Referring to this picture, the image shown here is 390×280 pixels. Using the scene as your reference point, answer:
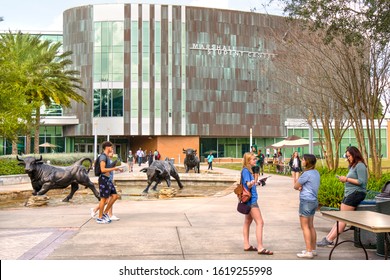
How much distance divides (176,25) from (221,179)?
42142 millimetres

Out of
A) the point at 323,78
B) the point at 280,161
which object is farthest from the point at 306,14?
the point at 280,161

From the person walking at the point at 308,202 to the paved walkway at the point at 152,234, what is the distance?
0.73 feet

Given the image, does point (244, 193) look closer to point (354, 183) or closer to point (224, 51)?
point (354, 183)

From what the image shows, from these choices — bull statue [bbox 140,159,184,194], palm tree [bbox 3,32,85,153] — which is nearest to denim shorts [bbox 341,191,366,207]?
bull statue [bbox 140,159,184,194]

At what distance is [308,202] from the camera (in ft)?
24.5

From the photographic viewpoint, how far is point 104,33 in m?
64.1

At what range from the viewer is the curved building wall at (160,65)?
209 feet

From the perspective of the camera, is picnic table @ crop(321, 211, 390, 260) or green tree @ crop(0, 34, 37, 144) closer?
picnic table @ crop(321, 211, 390, 260)

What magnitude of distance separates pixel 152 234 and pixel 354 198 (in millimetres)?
3635

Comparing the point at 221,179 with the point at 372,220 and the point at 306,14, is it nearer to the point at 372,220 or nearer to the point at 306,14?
the point at 306,14

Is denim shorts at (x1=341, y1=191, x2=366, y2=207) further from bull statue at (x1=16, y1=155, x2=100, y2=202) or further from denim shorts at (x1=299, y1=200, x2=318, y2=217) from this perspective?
bull statue at (x1=16, y1=155, x2=100, y2=202)

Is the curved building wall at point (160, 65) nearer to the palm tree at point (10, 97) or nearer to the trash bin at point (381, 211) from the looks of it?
the palm tree at point (10, 97)

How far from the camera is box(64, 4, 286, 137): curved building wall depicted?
2514 inches

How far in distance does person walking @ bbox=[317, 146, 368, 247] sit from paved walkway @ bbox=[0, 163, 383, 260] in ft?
1.04
